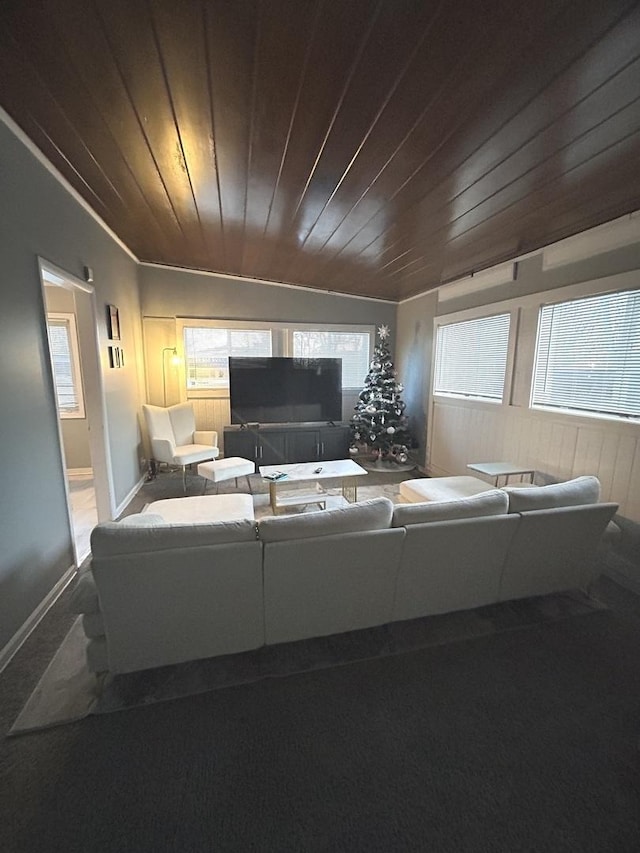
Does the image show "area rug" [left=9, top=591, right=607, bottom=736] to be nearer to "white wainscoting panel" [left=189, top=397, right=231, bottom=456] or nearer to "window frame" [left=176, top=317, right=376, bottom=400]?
"white wainscoting panel" [left=189, top=397, right=231, bottom=456]

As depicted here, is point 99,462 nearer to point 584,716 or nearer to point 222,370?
point 222,370

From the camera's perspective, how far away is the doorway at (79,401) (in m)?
2.74

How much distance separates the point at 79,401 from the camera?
462 cm

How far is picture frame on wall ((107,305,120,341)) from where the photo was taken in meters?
3.49

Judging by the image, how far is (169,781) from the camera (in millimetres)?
1281

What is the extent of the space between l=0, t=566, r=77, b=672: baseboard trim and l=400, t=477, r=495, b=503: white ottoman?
275 centimetres

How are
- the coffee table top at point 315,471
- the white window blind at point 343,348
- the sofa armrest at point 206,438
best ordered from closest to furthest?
the coffee table top at point 315,471
the sofa armrest at point 206,438
the white window blind at point 343,348

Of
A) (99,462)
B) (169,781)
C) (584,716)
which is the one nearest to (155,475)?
(99,462)

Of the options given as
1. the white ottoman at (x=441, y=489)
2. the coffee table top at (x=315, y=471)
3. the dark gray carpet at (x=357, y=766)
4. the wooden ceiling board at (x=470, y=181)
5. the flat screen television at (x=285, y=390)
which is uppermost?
the wooden ceiling board at (x=470, y=181)

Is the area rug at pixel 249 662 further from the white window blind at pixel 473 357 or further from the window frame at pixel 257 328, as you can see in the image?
the window frame at pixel 257 328

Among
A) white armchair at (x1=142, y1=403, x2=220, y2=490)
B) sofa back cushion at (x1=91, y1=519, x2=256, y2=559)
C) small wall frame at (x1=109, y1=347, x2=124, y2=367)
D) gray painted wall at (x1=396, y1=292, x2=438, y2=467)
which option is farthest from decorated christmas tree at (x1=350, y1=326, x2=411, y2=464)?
sofa back cushion at (x1=91, y1=519, x2=256, y2=559)

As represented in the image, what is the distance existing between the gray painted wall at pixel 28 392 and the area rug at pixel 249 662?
1.42 ft

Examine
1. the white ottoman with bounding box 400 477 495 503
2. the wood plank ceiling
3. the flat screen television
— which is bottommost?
the white ottoman with bounding box 400 477 495 503

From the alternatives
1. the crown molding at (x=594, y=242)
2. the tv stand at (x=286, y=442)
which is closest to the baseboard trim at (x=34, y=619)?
the tv stand at (x=286, y=442)
